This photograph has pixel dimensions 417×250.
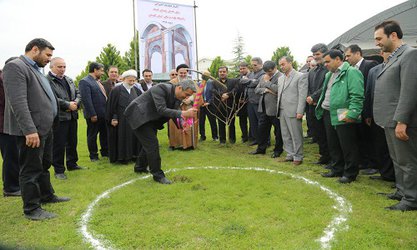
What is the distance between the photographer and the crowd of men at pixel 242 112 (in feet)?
14.7

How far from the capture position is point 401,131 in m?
4.32

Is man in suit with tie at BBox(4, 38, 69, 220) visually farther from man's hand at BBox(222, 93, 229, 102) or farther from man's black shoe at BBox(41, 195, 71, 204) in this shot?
man's hand at BBox(222, 93, 229, 102)

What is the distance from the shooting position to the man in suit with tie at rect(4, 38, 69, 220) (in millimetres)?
4312

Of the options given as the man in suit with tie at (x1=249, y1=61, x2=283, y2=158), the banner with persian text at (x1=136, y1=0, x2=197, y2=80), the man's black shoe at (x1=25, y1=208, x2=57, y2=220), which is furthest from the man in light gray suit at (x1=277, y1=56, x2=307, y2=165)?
the banner with persian text at (x1=136, y1=0, x2=197, y2=80)

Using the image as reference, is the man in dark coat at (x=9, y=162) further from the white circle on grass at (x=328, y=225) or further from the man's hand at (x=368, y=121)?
the man's hand at (x=368, y=121)

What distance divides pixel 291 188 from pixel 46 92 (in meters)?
4.04

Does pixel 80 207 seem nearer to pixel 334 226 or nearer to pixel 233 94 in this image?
pixel 334 226

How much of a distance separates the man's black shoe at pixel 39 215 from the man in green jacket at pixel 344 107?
467cm

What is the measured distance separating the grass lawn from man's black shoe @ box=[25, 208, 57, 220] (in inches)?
4.2

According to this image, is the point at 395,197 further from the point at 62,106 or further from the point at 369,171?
the point at 62,106

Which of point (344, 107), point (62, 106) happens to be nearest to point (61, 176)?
point (62, 106)

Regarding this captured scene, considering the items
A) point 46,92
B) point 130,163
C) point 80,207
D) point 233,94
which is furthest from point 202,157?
point 46,92

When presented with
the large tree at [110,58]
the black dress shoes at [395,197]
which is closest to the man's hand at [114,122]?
the black dress shoes at [395,197]

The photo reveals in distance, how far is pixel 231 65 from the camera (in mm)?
56188
